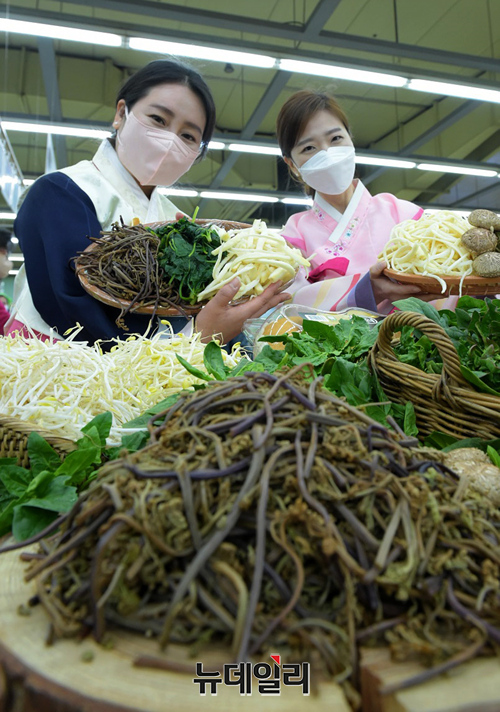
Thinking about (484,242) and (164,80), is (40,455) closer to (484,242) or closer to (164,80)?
(484,242)

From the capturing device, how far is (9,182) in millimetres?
6387

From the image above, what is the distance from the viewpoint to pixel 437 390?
1.04 m

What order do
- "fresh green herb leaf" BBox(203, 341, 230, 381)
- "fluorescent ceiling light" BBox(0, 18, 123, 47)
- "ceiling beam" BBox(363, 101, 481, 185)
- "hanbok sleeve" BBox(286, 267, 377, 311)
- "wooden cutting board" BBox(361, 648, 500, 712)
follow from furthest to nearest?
1. "ceiling beam" BBox(363, 101, 481, 185)
2. "fluorescent ceiling light" BBox(0, 18, 123, 47)
3. "hanbok sleeve" BBox(286, 267, 377, 311)
4. "fresh green herb leaf" BBox(203, 341, 230, 381)
5. "wooden cutting board" BBox(361, 648, 500, 712)

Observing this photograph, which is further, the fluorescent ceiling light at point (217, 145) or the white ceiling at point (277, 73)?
the fluorescent ceiling light at point (217, 145)

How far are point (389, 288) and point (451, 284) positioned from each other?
29 centimetres

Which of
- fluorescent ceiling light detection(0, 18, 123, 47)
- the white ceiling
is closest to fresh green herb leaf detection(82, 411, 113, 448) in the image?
the white ceiling

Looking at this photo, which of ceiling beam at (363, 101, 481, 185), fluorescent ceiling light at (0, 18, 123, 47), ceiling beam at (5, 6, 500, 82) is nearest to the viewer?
fluorescent ceiling light at (0, 18, 123, 47)

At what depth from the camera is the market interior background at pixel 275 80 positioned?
5.28 metres

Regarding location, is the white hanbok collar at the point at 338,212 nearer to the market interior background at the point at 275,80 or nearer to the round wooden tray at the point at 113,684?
the round wooden tray at the point at 113,684

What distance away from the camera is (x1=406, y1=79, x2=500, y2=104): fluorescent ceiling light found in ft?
18.1

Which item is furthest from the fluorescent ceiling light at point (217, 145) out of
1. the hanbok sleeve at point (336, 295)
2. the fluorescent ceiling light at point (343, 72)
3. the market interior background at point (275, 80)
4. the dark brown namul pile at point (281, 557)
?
the dark brown namul pile at point (281, 557)

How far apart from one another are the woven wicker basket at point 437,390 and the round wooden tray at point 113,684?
0.71 m

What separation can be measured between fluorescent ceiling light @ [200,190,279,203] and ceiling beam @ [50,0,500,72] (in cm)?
422

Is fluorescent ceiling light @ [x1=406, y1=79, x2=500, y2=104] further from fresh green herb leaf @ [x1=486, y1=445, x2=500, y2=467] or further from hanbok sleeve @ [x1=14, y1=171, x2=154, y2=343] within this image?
fresh green herb leaf @ [x1=486, y1=445, x2=500, y2=467]
